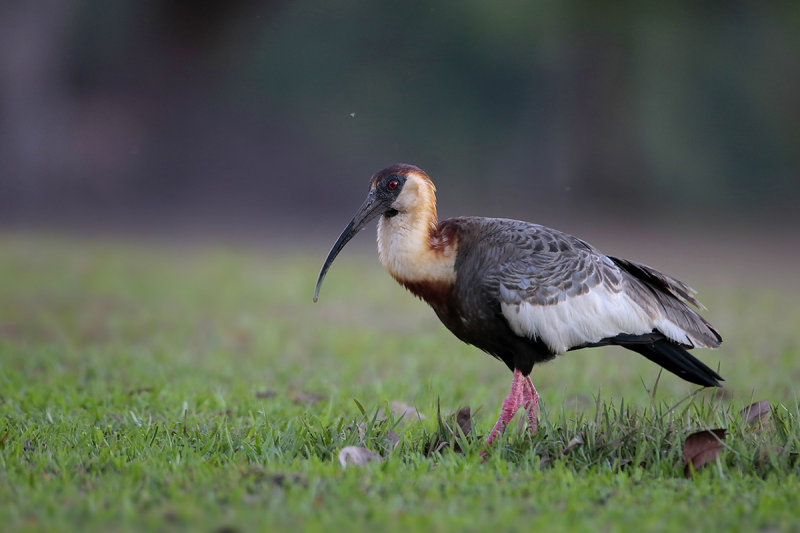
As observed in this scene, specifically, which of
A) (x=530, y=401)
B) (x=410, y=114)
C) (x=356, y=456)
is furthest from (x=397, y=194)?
(x=410, y=114)

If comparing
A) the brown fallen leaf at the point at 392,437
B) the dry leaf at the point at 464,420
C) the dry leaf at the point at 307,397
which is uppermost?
the dry leaf at the point at 464,420

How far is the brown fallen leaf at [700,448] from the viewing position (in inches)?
164

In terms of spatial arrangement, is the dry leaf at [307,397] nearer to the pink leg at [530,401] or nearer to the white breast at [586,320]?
the pink leg at [530,401]

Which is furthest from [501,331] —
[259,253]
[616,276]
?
[259,253]

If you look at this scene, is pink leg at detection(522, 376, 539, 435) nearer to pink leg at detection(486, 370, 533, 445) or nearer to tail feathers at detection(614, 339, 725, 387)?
pink leg at detection(486, 370, 533, 445)

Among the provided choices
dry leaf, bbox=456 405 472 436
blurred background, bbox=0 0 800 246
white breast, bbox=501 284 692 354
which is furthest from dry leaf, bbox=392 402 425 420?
blurred background, bbox=0 0 800 246

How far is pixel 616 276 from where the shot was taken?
5.20 m

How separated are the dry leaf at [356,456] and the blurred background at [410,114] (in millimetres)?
13628

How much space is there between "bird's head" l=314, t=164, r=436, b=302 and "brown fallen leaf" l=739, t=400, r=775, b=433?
6.21ft

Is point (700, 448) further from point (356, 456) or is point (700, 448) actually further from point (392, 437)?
point (356, 456)

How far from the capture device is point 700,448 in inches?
165

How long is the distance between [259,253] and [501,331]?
32.8ft

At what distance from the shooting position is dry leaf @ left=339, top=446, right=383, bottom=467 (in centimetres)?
418

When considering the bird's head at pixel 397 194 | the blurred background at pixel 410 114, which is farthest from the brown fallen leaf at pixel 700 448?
the blurred background at pixel 410 114
